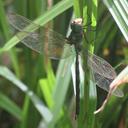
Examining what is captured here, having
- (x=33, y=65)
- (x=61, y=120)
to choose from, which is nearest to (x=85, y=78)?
(x=61, y=120)

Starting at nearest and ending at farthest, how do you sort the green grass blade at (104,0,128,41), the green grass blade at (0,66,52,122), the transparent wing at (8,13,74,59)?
the green grass blade at (104,0,128,41) → the transparent wing at (8,13,74,59) → the green grass blade at (0,66,52,122)

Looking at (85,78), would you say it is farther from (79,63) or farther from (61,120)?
(61,120)

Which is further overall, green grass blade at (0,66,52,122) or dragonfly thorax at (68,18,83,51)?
green grass blade at (0,66,52,122)

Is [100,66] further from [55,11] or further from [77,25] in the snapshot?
[55,11]

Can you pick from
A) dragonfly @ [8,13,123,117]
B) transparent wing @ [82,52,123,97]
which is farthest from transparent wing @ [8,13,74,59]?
transparent wing @ [82,52,123,97]

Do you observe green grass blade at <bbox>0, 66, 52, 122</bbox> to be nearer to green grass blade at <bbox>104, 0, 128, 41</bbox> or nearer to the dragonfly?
the dragonfly

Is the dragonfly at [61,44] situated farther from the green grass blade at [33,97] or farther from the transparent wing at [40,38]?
the green grass blade at [33,97]

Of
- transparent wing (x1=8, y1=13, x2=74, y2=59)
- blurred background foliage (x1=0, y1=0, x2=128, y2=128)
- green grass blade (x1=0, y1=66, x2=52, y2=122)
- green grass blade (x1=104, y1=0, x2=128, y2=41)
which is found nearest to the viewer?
green grass blade (x1=104, y1=0, x2=128, y2=41)
